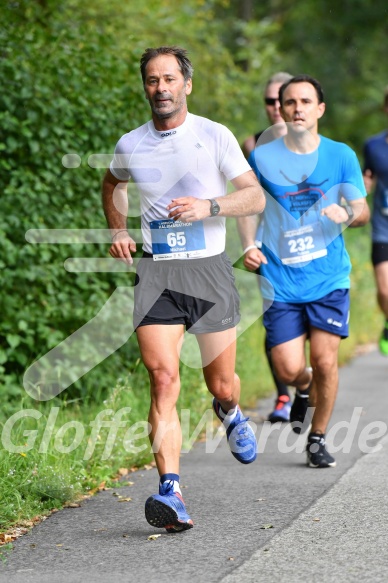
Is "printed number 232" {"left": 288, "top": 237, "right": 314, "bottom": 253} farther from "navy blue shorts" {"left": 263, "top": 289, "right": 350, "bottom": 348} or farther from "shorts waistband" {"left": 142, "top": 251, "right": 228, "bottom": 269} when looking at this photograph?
"shorts waistband" {"left": 142, "top": 251, "right": 228, "bottom": 269}

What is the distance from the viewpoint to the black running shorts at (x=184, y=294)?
18.5 feet

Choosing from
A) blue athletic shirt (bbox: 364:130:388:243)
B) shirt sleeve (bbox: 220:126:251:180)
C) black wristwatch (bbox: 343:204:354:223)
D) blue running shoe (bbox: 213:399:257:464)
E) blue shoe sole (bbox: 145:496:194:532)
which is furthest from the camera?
blue athletic shirt (bbox: 364:130:388:243)

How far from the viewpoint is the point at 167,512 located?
520 centimetres

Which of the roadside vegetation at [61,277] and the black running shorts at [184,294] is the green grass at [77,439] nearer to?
the roadside vegetation at [61,277]

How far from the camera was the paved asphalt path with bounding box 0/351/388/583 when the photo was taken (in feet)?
15.0

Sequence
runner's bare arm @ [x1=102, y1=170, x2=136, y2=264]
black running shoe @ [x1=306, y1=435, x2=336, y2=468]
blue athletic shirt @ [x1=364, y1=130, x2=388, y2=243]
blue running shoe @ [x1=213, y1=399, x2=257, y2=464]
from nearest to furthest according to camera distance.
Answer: runner's bare arm @ [x1=102, y1=170, x2=136, y2=264] → blue running shoe @ [x1=213, y1=399, x2=257, y2=464] → black running shoe @ [x1=306, y1=435, x2=336, y2=468] → blue athletic shirt @ [x1=364, y1=130, x2=388, y2=243]

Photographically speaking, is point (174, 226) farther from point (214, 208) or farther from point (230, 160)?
point (230, 160)

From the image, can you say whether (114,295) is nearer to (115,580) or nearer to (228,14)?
(115,580)

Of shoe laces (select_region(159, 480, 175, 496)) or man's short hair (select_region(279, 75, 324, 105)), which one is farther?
man's short hair (select_region(279, 75, 324, 105))

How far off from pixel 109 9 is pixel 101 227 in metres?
4.93

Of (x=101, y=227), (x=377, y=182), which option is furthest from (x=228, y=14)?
(x=101, y=227)

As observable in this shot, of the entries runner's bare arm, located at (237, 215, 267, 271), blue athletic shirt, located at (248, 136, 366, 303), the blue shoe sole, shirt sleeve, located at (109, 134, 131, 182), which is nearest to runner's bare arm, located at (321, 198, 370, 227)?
blue athletic shirt, located at (248, 136, 366, 303)

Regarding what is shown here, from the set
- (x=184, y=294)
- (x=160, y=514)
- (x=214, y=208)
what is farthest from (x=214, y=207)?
(x=160, y=514)

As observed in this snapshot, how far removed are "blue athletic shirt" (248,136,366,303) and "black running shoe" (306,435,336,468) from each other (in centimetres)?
85
